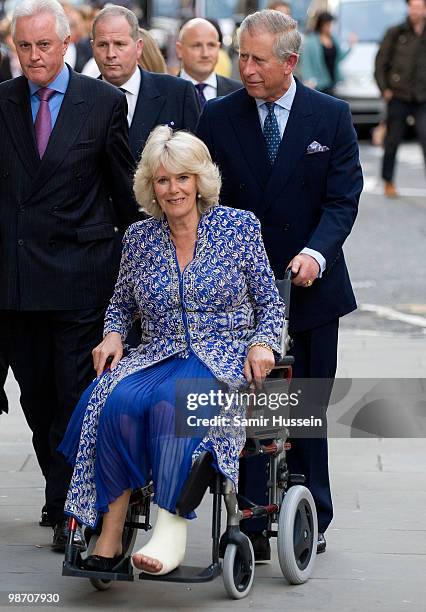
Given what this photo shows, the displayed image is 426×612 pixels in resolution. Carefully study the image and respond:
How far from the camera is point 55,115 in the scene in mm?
5980

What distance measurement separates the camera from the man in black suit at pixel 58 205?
5887 mm

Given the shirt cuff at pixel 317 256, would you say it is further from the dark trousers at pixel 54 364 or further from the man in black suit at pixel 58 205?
the dark trousers at pixel 54 364

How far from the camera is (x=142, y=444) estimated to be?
513 cm

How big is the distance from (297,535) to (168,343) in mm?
815

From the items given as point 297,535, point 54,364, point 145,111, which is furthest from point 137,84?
point 297,535

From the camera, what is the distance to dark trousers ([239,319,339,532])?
19.4 feet

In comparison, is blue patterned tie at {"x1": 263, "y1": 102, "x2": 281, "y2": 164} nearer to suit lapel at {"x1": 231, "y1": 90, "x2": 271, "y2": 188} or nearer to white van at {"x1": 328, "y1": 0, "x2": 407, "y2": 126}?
suit lapel at {"x1": 231, "y1": 90, "x2": 271, "y2": 188}

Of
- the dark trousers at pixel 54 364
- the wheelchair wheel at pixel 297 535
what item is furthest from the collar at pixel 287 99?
the wheelchair wheel at pixel 297 535

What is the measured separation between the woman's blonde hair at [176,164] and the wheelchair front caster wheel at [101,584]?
4.19 ft

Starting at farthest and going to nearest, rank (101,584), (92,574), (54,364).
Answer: (54,364) < (101,584) < (92,574)

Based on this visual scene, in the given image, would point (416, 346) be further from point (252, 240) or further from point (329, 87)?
point (329, 87)

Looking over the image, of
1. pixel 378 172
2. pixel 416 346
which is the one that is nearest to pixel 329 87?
pixel 378 172

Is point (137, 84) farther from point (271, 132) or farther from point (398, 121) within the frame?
point (398, 121)

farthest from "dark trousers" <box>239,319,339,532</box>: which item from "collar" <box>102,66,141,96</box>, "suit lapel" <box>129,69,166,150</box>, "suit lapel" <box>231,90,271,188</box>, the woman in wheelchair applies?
"collar" <box>102,66,141,96</box>
